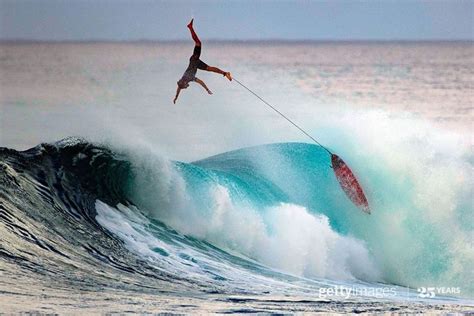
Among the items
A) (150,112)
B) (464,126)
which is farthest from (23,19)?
(464,126)

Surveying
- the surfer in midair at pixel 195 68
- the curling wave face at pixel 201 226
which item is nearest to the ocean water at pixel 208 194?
the curling wave face at pixel 201 226

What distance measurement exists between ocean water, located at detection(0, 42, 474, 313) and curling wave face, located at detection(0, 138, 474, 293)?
2cm

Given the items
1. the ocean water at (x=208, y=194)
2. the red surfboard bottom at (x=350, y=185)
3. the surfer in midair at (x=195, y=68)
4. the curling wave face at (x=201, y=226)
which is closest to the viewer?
the ocean water at (x=208, y=194)

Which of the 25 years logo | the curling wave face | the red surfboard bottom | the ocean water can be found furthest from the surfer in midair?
the 25 years logo

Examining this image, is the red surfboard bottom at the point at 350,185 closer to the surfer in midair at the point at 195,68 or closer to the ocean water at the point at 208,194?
the ocean water at the point at 208,194

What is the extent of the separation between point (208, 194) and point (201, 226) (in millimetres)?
560

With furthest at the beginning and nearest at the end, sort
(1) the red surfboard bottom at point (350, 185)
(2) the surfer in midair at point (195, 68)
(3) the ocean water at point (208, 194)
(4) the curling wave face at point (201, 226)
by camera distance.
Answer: (1) the red surfboard bottom at point (350, 185) < (2) the surfer in midair at point (195, 68) < (4) the curling wave face at point (201, 226) < (3) the ocean water at point (208, 194)

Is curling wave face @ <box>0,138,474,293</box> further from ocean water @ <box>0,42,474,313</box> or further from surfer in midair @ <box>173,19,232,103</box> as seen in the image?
surfer in midair @ <box>173,19,232,103</box>

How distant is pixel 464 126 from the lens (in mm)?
16234

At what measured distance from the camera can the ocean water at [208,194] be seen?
33.8ft

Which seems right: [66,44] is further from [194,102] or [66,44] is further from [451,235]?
[451,235]

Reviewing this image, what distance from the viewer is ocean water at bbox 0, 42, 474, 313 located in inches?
406

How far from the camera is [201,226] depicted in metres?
11.8

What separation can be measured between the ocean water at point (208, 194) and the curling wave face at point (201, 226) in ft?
0.07
